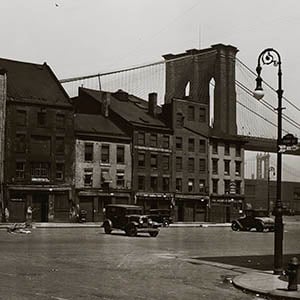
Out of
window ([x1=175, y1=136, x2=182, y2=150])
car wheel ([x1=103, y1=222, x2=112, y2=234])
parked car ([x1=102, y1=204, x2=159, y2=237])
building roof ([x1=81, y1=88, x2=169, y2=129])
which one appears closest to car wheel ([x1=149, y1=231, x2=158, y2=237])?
parked car ([x1=102, y1=204, x2=159, y2=237])

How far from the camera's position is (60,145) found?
65.0 m

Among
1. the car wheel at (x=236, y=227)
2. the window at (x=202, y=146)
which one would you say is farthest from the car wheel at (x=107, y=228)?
the window at (x=202, y=146)

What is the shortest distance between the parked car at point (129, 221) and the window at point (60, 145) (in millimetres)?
23371

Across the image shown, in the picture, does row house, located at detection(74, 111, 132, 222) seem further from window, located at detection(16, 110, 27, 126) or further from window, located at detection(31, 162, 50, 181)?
window, located at detection(16, 110, 27, 126)

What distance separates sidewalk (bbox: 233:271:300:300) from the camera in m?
14.4

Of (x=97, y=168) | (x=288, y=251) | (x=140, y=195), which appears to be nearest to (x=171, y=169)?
(x=140, y=195)

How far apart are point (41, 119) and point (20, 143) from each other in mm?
3507

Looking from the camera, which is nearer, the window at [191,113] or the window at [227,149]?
the window at [191,113]

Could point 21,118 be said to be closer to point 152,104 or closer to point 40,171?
point 40,171

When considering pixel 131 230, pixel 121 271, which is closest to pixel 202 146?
pixel 131 230

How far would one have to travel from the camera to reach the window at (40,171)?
62.7m

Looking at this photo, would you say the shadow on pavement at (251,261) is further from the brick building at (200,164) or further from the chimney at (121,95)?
the chimney at (121,95)

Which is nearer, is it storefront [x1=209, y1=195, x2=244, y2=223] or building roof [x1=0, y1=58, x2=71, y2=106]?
building roof [x1=0, y1=58, x2=71, y2=106]

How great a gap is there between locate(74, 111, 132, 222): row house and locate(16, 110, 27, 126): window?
6.14 metres
